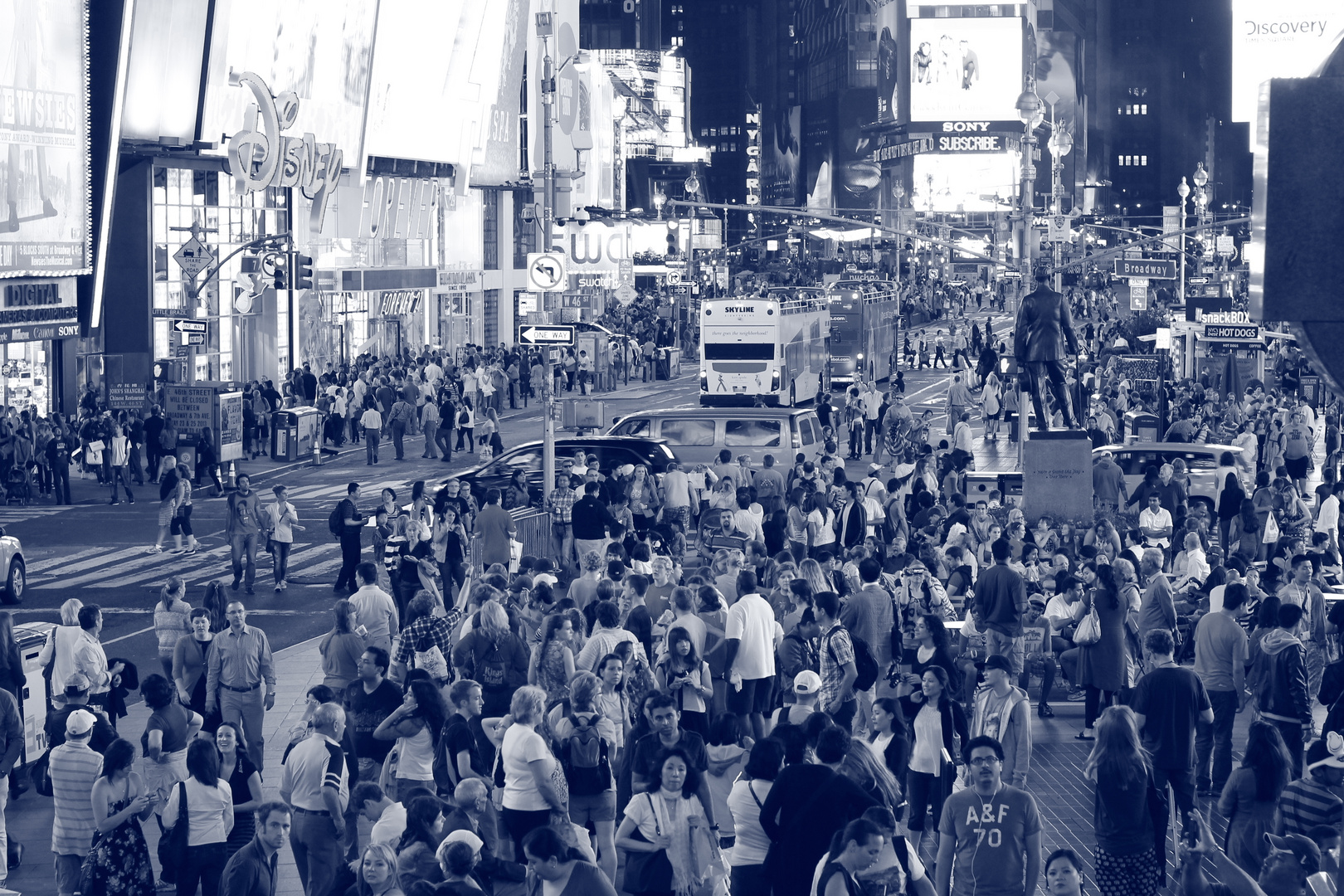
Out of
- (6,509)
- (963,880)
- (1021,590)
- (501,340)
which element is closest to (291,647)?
(1021,590)

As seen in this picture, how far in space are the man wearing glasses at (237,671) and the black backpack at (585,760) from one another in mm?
3389

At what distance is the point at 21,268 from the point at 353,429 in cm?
920

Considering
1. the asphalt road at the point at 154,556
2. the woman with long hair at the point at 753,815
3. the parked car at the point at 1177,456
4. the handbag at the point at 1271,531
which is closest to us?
the woman with long hair at the point at 753,815

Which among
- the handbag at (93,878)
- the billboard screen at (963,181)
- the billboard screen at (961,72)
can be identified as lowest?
the handbag at (93,878)

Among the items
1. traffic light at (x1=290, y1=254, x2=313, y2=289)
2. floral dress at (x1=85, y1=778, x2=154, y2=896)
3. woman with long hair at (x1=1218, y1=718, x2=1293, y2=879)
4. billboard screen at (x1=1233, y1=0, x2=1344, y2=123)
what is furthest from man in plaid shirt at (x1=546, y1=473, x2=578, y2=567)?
billboard screen at (x1=1233, y1=0, x2=1344, y2=123)

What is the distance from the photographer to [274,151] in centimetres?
5012

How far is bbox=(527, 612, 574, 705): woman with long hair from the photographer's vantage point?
12.6m

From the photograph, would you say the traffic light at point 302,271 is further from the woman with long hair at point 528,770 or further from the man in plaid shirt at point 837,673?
the woman with long hair at point 528,770

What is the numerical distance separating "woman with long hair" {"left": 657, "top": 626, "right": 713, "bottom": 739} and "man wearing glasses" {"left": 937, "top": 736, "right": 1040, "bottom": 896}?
3.35 m

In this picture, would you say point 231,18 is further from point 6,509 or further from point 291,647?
point 291,647

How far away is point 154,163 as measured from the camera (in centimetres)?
5131

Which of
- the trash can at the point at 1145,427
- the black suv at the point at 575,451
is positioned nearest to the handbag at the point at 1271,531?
the black suv at the point at 575,451

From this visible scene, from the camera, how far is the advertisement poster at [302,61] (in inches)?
1934

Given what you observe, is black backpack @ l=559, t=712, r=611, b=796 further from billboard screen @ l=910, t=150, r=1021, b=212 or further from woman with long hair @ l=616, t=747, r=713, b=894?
billboard screen @ l=910, t=150, r=1021, b=212
